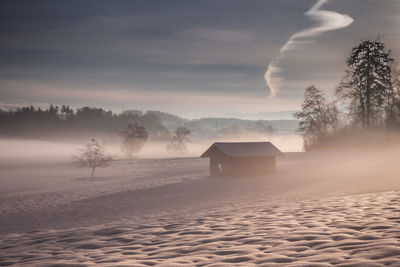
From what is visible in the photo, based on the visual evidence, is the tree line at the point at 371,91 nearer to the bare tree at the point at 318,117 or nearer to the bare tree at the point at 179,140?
the bare tree at the point at 318,117

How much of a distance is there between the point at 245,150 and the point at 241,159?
140cm

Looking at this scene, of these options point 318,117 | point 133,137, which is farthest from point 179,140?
point 318,117

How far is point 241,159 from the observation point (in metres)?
34.7

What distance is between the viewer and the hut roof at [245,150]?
34291 millimetres

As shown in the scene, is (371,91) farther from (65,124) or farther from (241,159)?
(65,124)

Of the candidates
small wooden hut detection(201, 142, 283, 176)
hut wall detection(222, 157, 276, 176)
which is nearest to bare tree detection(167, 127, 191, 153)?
small wooden hut detection(201, 142, 283, 176)

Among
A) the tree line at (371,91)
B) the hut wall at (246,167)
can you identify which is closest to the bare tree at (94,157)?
the hut wall at (246,167)

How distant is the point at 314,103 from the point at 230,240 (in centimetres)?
5163

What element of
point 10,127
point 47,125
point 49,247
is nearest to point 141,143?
point 49,247

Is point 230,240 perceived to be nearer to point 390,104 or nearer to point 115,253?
point 115,253

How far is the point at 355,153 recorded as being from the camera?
43.5 meters

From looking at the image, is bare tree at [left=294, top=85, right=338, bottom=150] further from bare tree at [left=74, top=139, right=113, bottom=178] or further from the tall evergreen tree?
bare tree at [left=74, top=139, right=113, bottom=178]

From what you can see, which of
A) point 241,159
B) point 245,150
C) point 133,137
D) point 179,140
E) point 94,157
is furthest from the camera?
point 179,140

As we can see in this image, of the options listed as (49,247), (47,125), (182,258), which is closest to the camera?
(182,258)
